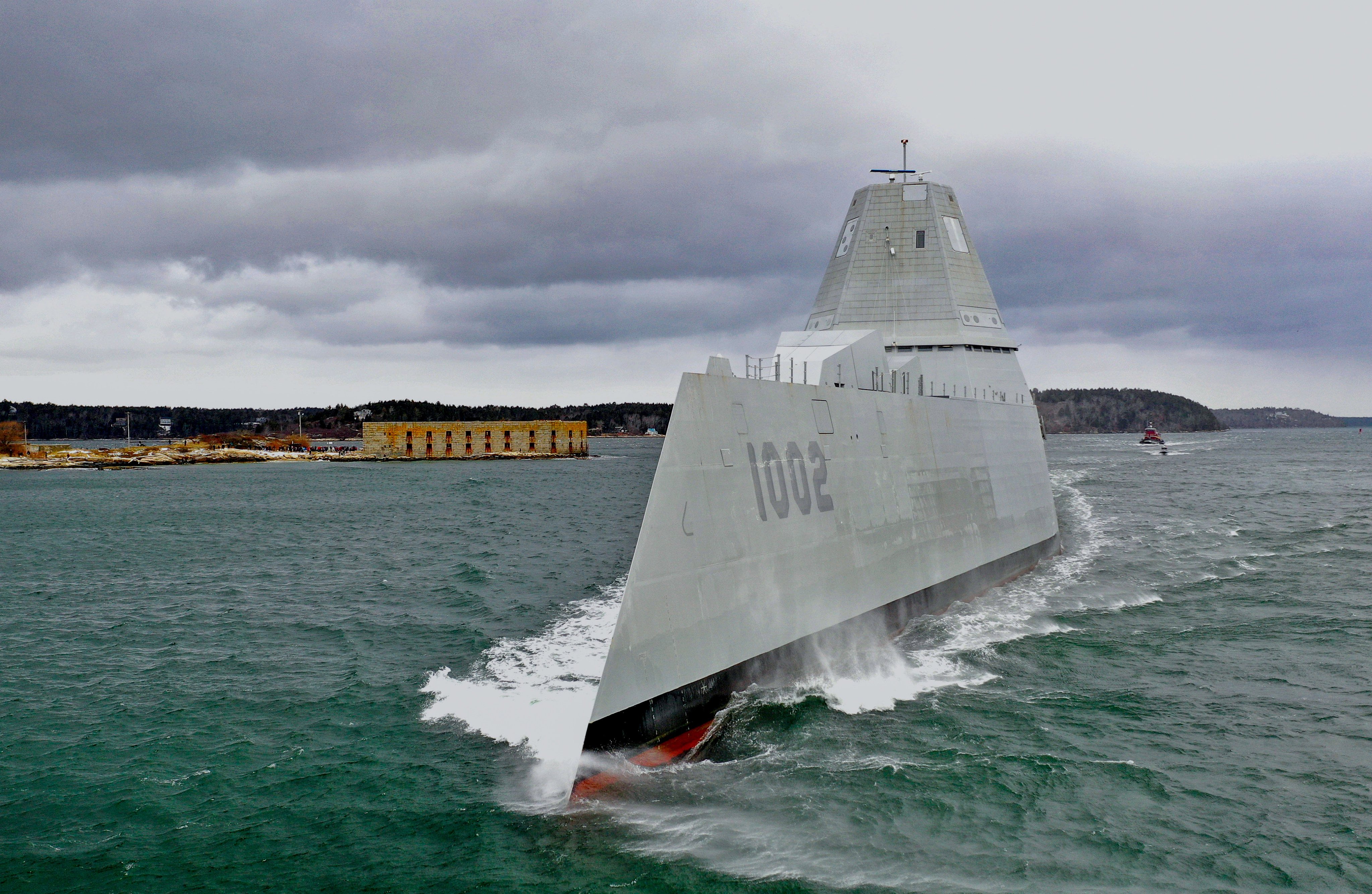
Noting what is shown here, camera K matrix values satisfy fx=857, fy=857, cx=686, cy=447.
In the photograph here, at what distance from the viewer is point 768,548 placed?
11414 mm

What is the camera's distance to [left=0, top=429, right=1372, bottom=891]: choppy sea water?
744 centimetres

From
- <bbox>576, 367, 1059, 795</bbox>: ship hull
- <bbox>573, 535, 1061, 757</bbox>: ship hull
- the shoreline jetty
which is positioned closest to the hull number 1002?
<bbox>576, 367, 1059, 795</bbox>: ship hull

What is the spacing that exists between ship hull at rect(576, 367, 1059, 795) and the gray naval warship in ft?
0.10

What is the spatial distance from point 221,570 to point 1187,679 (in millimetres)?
22615

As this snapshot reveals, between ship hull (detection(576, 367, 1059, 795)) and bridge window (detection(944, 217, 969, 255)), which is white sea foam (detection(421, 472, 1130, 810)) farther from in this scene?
bridge window (detection(944, 217, 969, 255))

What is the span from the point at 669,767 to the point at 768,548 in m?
3.22

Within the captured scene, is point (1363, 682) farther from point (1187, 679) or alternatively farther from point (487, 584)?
point (487, 584)

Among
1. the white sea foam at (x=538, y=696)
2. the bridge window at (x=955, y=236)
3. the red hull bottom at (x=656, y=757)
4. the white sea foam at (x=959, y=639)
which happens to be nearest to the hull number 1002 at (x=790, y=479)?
the white sea foam at (x=959, y=639)

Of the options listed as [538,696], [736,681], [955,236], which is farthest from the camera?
[955,236]

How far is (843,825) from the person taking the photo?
7.99 m

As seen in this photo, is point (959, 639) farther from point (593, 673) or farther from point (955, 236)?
point (955, 236)

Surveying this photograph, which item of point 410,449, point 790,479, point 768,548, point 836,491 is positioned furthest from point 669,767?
point 410,449

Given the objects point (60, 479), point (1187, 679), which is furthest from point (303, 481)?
point (1187, 679)

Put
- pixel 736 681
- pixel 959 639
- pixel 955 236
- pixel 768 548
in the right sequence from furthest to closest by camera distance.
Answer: pixel 955 236 < pixel 959 639 < pixel 768 548 < pixel 736 681
